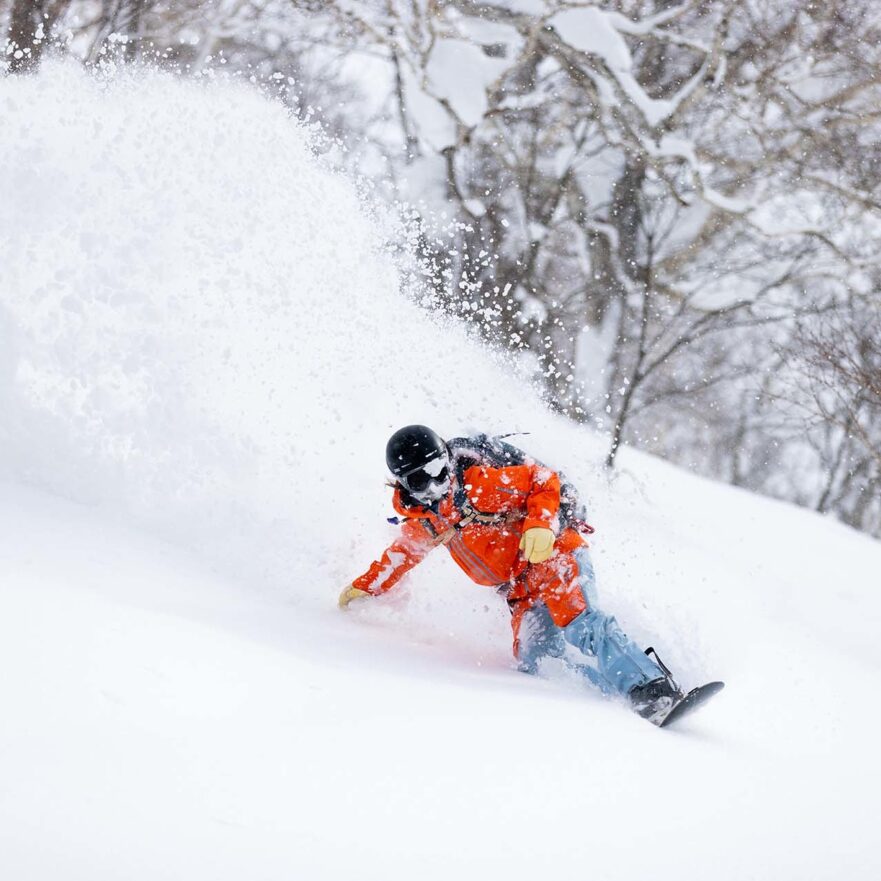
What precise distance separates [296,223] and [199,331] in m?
1.09

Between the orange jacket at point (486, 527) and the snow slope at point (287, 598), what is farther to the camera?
the orange jacket at point (486, 527)

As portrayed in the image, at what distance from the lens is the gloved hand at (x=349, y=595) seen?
362cm

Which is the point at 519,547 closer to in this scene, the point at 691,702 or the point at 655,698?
the point at 655,698

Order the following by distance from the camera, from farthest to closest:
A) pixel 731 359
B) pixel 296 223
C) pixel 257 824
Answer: pixel 731 359, pixel 296 223, pixel 257 824

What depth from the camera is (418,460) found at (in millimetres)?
3207

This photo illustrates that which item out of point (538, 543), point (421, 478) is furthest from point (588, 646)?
point (421, 478)

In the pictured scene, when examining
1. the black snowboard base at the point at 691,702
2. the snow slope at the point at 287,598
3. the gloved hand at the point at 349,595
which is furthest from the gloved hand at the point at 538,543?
the gloved hand at the point at 349,595

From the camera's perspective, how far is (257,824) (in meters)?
1.69

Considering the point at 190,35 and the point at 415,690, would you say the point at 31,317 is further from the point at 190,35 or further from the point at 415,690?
the point at 190,35

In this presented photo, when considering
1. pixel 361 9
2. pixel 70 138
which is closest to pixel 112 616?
pixel 70 138

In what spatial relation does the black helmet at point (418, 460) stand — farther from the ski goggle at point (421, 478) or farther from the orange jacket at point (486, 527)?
the orange jacket at point (486, 527)

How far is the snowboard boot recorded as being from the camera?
2986 millimetres

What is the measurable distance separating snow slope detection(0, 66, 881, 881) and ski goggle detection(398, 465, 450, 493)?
0.64m

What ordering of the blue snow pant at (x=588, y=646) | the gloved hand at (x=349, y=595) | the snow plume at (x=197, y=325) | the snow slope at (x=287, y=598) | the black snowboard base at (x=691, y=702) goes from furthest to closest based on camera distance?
the snow plume at (x=197, y=325) < the gloved hand at (x=349, y=595) < the blue snow pant at (x=588, y=646) < the black snowboard base at (x=691, y=702) < the snow slope at (x=287, y=598)
